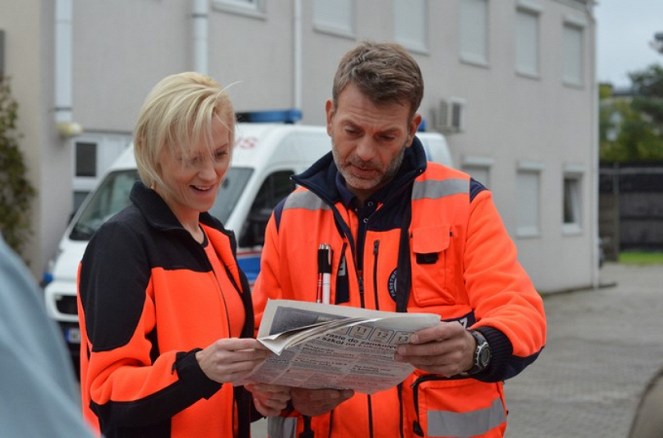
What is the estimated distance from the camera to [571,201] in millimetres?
25250

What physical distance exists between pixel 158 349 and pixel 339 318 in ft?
1.65

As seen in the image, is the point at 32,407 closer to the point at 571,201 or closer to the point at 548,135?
the point at 548,135

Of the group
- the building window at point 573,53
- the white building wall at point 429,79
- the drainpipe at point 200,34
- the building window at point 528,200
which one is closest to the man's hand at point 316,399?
the white building wall at point 429,79

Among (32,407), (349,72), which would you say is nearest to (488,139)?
(349,72)

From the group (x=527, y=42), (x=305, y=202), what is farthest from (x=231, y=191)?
(x=527, y=42)

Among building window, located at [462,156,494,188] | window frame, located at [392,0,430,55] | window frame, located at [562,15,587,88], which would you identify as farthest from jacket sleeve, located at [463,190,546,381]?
window frame, located at [562,15,587,88]

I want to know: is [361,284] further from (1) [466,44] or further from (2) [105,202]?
(1) [466,44]

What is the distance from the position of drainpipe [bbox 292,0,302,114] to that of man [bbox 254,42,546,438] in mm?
12916

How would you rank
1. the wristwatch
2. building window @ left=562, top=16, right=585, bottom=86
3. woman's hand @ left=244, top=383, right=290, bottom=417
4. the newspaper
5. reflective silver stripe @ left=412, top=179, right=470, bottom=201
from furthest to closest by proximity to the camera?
building window @ left=562, top=16, right=585, bottom=86 → reflective silver stripe @ left=412, top=179, right=470, bottom=201 → woman's hand @ left=244, top=383, right=290, bottom=417 → the wristwatch → the newspaper

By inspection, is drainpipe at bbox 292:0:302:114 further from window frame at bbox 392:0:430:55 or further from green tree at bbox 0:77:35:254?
green tree at bbox 0:77:35:254

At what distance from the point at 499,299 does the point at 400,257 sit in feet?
0.89

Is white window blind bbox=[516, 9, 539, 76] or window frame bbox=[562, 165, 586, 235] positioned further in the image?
window frame bbox=[562, 165, 586, 235]

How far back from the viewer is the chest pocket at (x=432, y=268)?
2.71m

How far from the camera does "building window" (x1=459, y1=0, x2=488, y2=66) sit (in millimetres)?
20609
